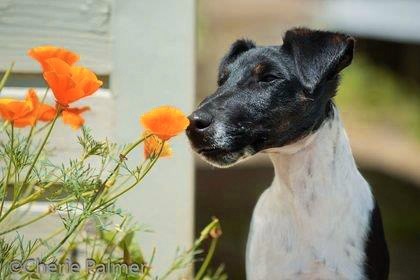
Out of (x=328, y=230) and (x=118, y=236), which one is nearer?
(x=328, y=230)

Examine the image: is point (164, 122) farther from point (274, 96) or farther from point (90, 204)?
point (274, 96)

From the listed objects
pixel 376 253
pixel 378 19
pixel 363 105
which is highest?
pixel 376 253

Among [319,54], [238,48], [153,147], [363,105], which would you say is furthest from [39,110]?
[363,105]

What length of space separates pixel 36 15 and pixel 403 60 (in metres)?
5.85

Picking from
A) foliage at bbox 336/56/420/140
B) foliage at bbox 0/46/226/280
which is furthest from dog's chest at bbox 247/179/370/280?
foliage at bbox 336/56/420/140

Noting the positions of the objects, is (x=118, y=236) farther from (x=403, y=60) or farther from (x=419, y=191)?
(x=403, y=60)

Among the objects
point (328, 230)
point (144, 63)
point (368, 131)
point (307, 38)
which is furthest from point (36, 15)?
point (368, 131)

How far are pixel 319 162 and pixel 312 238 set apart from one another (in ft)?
0.71

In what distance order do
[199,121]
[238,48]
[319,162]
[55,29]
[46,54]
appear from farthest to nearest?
1. [55,29]
2. [238,48]
3. [319,162]
4. [199,121]
5. [46,54]

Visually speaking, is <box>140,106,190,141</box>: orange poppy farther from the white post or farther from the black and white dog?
the white post

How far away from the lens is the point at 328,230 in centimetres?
246

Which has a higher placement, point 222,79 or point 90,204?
point 222,79

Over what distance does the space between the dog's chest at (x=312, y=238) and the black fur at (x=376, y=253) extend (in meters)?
0.02

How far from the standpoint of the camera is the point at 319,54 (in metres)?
2.40
